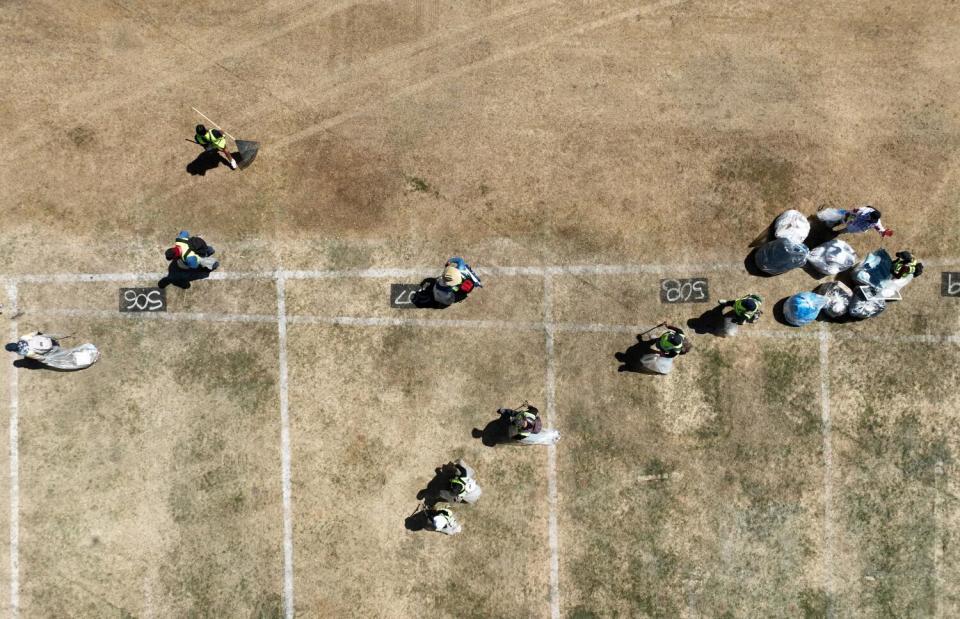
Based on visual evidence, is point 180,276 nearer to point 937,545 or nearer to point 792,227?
point 792,227

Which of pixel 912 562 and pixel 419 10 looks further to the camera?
pixel 419 10

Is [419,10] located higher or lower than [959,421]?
higher

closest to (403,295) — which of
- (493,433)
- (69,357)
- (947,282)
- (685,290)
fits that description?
(493,433)

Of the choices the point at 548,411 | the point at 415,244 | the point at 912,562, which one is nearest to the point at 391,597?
the point at 548,411

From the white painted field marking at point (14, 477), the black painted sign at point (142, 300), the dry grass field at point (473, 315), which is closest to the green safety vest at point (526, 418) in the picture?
the dry grass field at point (473, 315)

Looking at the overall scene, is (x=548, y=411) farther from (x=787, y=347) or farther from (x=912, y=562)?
(x=912, y=562)

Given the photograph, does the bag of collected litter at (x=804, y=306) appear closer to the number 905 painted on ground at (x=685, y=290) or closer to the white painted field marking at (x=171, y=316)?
the number 905 painted on ground at (x=685, y=290)

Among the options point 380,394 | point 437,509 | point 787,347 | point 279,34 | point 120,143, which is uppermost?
point 279,34
